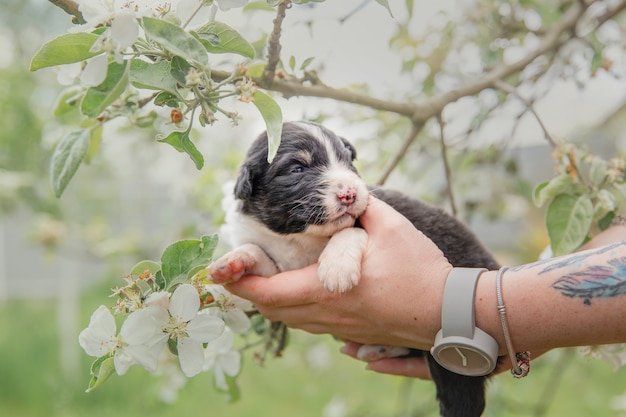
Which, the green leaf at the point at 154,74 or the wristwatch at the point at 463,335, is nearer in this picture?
the green leaf at the point at 154,74

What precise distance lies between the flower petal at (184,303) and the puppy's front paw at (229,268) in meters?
0.16

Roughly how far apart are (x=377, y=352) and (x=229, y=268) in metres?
0.49

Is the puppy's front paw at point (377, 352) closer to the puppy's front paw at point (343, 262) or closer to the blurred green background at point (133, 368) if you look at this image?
the puppy's front paw at point (343, 262)

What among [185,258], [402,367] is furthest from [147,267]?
[402,367]

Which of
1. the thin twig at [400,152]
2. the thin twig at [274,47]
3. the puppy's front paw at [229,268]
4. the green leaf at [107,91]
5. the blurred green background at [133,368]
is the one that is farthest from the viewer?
the blurred green background at [133,368]

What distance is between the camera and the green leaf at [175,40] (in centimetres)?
98

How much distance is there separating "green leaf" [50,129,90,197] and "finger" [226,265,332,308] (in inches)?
16.3

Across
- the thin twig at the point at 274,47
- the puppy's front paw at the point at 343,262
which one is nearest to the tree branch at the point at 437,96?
the thin twig at the point at 274,47

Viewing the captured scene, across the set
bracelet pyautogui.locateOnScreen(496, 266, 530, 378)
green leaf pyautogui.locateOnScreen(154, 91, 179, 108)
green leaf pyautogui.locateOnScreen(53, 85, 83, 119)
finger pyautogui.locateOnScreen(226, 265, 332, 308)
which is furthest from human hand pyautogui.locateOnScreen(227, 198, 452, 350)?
green leaf pyautogui.locateOnScreen(53, 85, 83, 119)

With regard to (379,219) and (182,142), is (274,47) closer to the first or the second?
(182,142)

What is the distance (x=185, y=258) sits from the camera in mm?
1190

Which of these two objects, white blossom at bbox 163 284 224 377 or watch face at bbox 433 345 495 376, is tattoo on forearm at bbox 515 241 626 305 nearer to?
watch face at bbox 433 345 495 376

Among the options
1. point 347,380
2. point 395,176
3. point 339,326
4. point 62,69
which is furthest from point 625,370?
point 62,69

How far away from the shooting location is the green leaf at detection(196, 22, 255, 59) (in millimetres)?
1126
